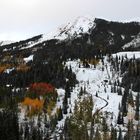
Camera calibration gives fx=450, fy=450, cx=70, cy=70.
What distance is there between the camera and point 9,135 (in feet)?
501

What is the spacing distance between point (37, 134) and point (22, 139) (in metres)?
8.96

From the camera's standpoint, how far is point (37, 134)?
190 metres

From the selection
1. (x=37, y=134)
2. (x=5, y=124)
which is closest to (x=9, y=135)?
(x=5, y=124)

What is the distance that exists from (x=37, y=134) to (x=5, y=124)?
27309mm

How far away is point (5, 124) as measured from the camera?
16562cm

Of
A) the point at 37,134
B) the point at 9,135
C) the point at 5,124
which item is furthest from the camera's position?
the point at 37,134

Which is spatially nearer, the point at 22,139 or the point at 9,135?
the point at 9,135

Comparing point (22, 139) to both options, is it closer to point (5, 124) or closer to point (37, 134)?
point (37, 134)

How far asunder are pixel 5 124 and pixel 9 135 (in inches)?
534

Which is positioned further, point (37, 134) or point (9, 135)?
point (37, 134)

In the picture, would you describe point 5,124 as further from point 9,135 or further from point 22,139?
point 22,139

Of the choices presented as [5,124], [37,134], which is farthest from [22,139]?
[5,124]

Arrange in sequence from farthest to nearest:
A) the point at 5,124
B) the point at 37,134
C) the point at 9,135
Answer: the point at 37,134
the point at 5,124
the point at 9,135

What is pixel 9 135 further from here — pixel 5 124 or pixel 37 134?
pixel 37 134
